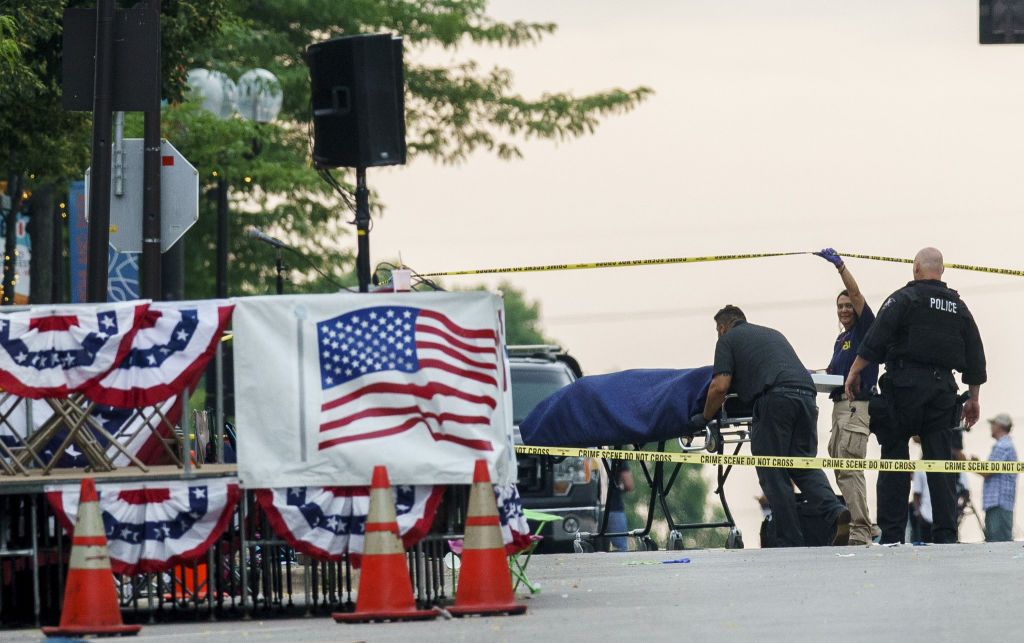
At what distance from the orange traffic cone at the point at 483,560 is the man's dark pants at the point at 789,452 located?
521 centimetres

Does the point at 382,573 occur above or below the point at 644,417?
below

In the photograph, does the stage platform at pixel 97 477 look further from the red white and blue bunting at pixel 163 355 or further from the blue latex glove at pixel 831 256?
the blue latex glove at pixel 831 256

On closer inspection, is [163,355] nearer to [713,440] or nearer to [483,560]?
[483,560]

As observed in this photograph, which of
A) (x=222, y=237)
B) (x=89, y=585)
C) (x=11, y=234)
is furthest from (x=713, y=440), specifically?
(x=11, y=234)

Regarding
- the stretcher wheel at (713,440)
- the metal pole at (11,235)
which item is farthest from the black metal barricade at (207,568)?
the metal pole at (11,235)

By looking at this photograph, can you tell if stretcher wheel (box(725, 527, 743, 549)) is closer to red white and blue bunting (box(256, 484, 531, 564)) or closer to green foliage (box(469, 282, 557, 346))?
red white and blue bunting (box(256, 484, 531, 564))

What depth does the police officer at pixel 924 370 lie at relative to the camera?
1594cm

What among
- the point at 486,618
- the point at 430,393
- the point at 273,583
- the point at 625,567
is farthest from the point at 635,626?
the point at 625,567

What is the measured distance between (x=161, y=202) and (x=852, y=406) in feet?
17.3

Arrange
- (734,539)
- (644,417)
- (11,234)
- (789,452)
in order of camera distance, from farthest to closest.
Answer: (11,234)
(734,539)
(644,417)
(789,452)

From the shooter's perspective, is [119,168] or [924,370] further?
[119,168]

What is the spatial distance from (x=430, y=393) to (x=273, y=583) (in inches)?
60.2

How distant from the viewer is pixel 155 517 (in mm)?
11484

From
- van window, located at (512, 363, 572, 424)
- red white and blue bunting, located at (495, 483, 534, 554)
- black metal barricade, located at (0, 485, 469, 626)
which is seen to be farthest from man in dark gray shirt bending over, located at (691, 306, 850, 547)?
van window, located at (512, 363, 572, 424)
